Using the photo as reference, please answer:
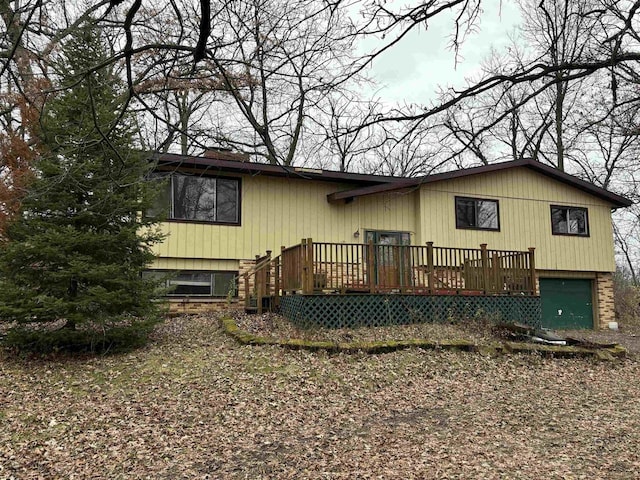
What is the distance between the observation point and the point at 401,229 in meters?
14.3

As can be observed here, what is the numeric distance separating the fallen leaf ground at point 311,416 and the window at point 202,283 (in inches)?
142

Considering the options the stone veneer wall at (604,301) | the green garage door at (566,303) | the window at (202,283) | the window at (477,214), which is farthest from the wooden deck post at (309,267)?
the stone veneer wall at (604,301)

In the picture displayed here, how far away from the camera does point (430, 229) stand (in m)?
14.2

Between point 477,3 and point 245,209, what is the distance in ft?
30.1

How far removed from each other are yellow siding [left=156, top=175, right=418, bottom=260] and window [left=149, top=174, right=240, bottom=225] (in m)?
0.21

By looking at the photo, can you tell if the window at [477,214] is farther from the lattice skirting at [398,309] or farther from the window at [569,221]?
the lattice skirting at [398,309]

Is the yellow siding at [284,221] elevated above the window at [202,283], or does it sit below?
above

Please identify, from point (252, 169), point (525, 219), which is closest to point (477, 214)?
point (525, 219)

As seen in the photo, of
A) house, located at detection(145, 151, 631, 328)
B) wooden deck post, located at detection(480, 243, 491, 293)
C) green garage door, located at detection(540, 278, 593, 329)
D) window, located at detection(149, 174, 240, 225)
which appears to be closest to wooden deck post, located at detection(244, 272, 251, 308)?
house, located at detection(145, 151, 631, 328)

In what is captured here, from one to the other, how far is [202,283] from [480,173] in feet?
28.4

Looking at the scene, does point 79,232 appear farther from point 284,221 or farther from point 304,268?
point 284,221

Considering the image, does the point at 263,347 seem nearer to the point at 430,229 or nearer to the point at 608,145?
the point at 430,229

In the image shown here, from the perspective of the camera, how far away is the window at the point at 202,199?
40.6ft

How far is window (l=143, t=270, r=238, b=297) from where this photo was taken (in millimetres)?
12266
